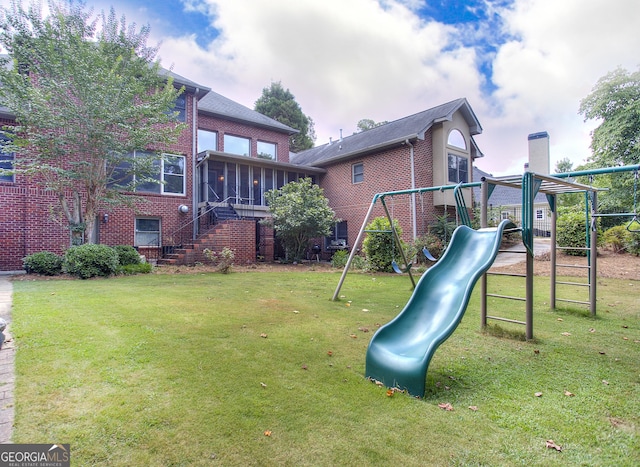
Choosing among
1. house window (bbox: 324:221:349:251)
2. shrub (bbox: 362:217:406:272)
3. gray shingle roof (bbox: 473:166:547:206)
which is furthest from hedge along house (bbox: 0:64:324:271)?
gray shingle roof (bbox: 473:166:547:206)

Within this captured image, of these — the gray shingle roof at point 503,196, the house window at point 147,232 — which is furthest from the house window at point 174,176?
the gray shingle roof at point 503,196

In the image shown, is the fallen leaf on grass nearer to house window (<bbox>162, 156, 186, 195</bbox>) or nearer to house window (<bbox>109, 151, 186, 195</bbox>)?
house window (<bbox>109, 151, 186, 195</bbox>)

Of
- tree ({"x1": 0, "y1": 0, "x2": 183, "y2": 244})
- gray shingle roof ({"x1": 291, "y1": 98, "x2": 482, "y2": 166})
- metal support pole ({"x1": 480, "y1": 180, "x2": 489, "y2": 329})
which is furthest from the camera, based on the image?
gray shingle roof ({"x1": 291, "y1": 98, "x2": 482, "y2": 166})

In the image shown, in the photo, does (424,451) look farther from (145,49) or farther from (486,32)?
(145,49)

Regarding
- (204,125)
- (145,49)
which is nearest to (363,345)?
(145,49)

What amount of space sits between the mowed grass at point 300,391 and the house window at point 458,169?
10897 millimetres

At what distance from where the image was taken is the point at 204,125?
642 inches

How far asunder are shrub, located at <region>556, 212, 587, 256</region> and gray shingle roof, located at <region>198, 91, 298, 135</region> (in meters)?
13.4

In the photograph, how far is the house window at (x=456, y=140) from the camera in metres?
15.6

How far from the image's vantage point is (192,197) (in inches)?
571

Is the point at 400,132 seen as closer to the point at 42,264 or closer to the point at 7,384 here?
the point at 42,264

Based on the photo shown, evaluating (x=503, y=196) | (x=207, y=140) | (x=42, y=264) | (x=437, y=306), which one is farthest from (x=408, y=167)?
(x=503, y=196)

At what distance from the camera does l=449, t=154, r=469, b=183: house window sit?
1564cm

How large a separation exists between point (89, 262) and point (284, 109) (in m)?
25.4
